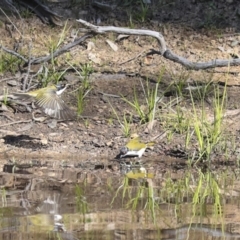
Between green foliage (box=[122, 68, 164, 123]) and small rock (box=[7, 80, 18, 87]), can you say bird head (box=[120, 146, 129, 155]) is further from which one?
small rock (box=[7, 80, 18, 87])

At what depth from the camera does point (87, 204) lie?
536 centimetres

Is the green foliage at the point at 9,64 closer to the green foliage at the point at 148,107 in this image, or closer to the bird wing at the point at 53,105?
the bird wing at the point at 53,105

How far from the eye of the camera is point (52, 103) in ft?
24.4

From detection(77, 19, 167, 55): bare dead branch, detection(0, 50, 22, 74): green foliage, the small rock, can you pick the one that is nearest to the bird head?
detection(77, 19, 167, 55): bare dead branch

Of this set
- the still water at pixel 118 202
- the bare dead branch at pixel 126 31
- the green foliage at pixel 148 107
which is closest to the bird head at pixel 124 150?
the still water at pixel 118 202

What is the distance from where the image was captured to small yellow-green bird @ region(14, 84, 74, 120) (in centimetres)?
737

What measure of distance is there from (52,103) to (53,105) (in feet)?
0.08

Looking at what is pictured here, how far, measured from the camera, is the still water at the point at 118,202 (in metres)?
4.72

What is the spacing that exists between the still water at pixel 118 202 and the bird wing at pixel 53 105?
2.08 feet

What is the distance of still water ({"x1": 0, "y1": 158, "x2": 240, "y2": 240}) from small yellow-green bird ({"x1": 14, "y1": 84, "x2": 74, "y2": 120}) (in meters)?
0.64

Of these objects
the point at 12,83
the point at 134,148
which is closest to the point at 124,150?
the point at 134,148

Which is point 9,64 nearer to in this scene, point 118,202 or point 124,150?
point 124,150

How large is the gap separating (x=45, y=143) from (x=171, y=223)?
2.76 meters

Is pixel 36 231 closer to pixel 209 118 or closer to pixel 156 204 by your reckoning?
pixel 156 204
